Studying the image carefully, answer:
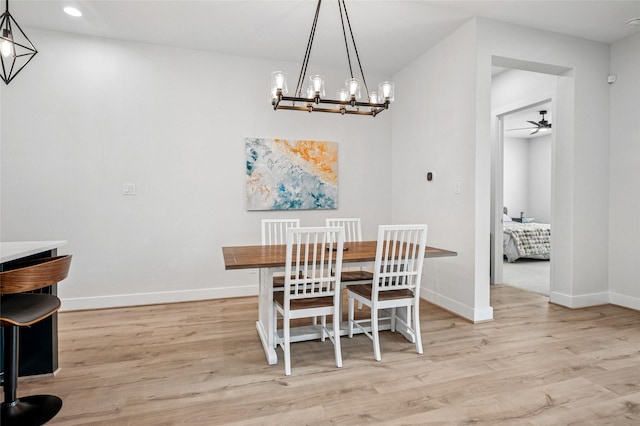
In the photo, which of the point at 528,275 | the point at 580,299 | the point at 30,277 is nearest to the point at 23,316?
the point at 30,277

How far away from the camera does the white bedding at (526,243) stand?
614cm

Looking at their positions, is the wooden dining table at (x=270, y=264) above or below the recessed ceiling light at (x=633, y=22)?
below

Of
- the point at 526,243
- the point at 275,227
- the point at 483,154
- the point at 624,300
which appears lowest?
the point at 624,300

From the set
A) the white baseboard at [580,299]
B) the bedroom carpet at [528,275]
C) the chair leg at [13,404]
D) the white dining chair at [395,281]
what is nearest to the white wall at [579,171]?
the white baseboard at [580,299]

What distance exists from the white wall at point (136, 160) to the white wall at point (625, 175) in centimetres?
322

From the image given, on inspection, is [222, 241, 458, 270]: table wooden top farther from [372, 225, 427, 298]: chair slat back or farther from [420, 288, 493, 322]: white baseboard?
[420, 288, 493, 322]: white baseboard

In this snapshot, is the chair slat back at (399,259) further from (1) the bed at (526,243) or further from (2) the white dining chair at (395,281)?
(1) the bed at (526,243)

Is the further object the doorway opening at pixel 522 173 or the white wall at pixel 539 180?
the white wall at pixel 539 180

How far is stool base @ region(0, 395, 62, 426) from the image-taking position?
1.71 m

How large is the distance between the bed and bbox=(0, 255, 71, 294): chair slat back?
6.43 m

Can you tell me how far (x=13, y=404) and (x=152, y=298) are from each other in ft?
6.62

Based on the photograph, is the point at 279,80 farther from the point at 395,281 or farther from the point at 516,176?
the point at 516,176

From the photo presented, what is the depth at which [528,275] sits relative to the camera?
5.18 metres

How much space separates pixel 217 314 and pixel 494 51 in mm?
3647
